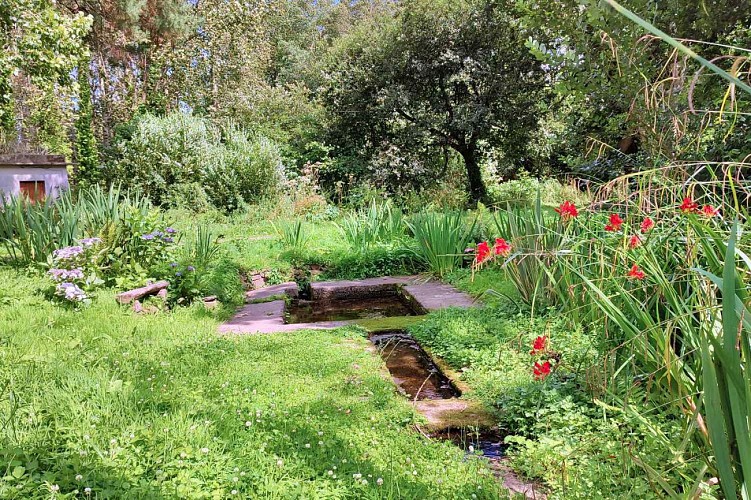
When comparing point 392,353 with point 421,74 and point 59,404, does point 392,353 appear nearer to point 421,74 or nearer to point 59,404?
point 59,404

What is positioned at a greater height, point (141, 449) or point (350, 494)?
point (141, 449)

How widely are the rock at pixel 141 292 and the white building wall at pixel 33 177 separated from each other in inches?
300

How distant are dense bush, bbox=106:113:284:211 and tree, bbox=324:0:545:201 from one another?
259 cm

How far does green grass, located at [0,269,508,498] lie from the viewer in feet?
5.12

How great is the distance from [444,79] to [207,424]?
33.7 feet

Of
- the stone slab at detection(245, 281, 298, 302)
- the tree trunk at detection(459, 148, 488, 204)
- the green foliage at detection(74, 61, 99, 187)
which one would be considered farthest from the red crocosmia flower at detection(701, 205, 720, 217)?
the green foliage at detection(74, 61, 99, 187)

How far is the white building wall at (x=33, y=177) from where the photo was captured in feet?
34.1

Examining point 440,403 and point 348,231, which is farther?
point 348,231

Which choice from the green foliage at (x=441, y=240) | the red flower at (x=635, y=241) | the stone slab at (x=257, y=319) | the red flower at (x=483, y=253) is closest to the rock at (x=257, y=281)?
the stone slab at (x=257, y=319)

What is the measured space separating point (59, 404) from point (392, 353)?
1902 mm

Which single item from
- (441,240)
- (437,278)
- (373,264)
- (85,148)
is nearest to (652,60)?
(441,240)

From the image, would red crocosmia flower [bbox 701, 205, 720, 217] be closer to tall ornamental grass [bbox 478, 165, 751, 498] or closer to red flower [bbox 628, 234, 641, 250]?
tall ornamental grass [bbox 478, 165, 751, 498]

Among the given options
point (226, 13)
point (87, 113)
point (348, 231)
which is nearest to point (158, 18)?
point (226, 13)

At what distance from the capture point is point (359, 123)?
38.9 feet
